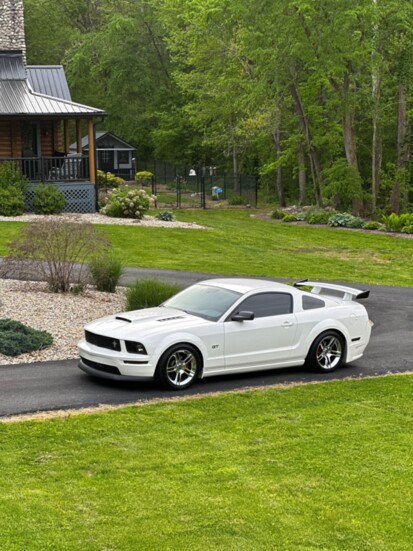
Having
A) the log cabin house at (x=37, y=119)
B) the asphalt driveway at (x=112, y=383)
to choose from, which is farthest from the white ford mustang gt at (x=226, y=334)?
the log cabin house at (x=37, y=119)

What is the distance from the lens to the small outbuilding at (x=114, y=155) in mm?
63438

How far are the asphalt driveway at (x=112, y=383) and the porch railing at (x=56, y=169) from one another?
69.3ft

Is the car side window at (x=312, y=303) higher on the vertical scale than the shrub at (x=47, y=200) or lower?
lower

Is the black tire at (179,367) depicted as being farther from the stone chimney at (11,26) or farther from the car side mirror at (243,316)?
the stone chimney at (11,26)

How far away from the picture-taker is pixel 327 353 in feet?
46.7

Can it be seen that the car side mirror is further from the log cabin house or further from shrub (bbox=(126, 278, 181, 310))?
the log cabin house

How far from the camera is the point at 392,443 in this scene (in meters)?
10.3

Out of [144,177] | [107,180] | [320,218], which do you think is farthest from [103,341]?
[144,177]

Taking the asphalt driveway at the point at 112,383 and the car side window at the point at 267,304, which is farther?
the car side window at the point at 267,304

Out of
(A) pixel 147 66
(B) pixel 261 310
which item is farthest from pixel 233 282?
(A) pixel 147 66

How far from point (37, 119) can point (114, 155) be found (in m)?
26.9

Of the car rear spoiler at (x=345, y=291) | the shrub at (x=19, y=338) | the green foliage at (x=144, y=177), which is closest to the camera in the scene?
the shrub at (x=19, y=338)

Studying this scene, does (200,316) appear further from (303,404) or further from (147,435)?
(147,435)

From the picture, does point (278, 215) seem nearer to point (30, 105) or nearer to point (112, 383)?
point (30, 105)
